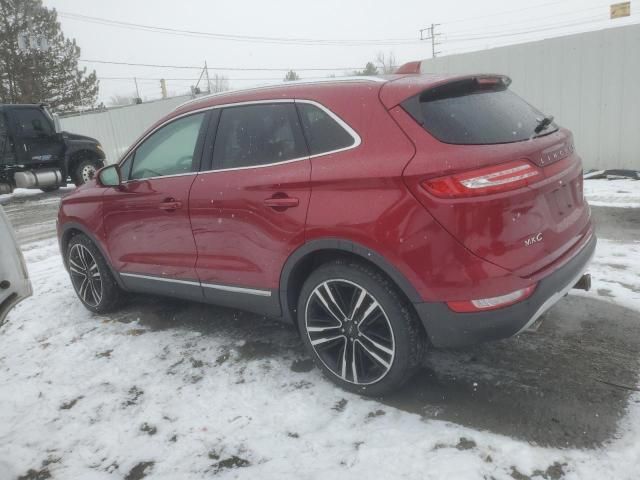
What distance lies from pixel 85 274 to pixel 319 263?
2.70 meters

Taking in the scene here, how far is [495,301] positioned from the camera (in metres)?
2.34

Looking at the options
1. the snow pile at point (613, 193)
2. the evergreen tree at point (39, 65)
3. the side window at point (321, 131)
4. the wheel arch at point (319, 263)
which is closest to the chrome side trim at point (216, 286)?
the wheel arch at point (319, 263)

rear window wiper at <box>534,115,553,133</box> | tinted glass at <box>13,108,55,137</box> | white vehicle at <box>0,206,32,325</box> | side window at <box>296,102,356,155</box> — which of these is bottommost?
white vehicle at <box>0,206,32,325</box>

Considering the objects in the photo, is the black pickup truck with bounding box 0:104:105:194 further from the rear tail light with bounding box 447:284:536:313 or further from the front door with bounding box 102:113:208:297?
the rear tail light with bounding box 447:284:536:313

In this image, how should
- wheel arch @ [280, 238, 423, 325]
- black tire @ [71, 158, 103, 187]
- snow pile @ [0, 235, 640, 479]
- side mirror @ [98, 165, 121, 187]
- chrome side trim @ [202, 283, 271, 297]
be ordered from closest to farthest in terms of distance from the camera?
snow pile @ [0, 235, 640, 479]
wheel arch @ [280, 238, 423, 325]
chrome side trim @ [202, 283, 271, 297]
side mirror @ [98, 165, 121, 187]
black tire @ [71, 158, 103, 187]

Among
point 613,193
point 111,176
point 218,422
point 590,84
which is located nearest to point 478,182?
point 218,422

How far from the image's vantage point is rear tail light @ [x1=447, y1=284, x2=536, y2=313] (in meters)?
2.33

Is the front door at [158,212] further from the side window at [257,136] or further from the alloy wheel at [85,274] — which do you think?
the alloy wheel at [85,274]

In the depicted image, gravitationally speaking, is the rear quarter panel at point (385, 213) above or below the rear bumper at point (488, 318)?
above

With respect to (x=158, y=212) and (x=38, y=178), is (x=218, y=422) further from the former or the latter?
(x=38, y=178)

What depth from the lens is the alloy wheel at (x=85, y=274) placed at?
14.7ft

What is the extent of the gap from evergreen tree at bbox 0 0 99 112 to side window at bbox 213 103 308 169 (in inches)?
1158

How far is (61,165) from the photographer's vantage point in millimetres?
13141

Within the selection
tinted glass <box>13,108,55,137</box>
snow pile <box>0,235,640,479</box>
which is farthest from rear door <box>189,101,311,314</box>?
tinted glass <box>13,108,55,137</box>
